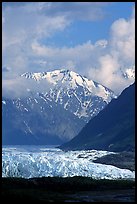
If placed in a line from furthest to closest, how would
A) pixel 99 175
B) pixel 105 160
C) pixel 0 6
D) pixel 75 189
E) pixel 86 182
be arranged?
pixel 105 160, pixel 99 175, pixel 86 182, pixel 75 189, pixel 0 6

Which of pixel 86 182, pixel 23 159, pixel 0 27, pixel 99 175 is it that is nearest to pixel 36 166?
pixel 23 159

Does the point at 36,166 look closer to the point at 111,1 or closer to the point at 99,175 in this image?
the point at 99,175

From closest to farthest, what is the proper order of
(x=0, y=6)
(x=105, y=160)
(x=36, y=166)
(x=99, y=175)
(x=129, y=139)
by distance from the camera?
(x=0, y=6), (x=99, y=175), (x=36, y=166), (x=105, y=160), (x=129, y=139)

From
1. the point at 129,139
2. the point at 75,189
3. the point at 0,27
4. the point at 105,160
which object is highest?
the point at 129,139

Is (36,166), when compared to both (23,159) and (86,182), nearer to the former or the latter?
(23,159)

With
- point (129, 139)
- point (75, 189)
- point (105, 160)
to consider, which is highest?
point (129, 139)

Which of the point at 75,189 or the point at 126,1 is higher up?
the point at 126,1

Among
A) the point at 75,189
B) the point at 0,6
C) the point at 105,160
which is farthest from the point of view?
the point at 105,160

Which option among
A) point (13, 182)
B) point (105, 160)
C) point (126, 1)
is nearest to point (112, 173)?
point (13, 182)

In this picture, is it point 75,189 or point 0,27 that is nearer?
point 0,27
